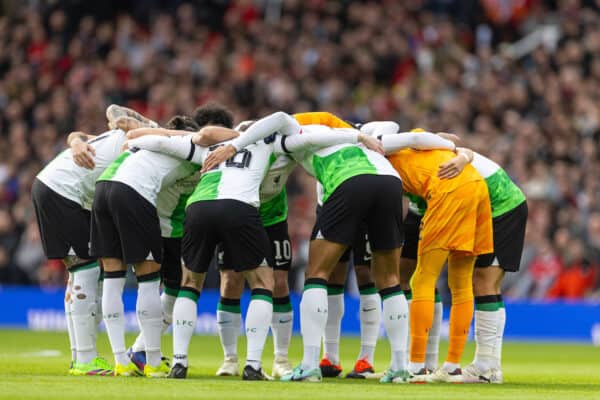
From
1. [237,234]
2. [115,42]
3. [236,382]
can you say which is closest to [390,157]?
[237,234]

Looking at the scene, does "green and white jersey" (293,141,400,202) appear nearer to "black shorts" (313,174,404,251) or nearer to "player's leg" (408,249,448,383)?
"black shorts" (313,174,404,251)

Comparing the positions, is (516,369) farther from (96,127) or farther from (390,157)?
(96,127)

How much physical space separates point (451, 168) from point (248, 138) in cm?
187

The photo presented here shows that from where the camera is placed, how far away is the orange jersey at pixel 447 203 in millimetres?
11883

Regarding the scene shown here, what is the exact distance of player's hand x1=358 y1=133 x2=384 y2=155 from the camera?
11.9 metres

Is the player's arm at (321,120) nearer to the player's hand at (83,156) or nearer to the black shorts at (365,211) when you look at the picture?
the black shorts at (365,211)

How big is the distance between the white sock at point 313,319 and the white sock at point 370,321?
1448 millimetres

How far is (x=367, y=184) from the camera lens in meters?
11.5

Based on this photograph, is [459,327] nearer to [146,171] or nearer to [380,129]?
[380,129]

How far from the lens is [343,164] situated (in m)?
11.7

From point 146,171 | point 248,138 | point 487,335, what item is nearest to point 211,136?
point 248,138

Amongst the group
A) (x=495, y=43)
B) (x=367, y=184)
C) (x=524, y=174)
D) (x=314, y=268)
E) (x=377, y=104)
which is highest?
(x=495, y=43)

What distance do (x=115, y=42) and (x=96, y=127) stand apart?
315cm

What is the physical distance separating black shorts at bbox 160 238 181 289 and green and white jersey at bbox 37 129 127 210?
0.92 metres
